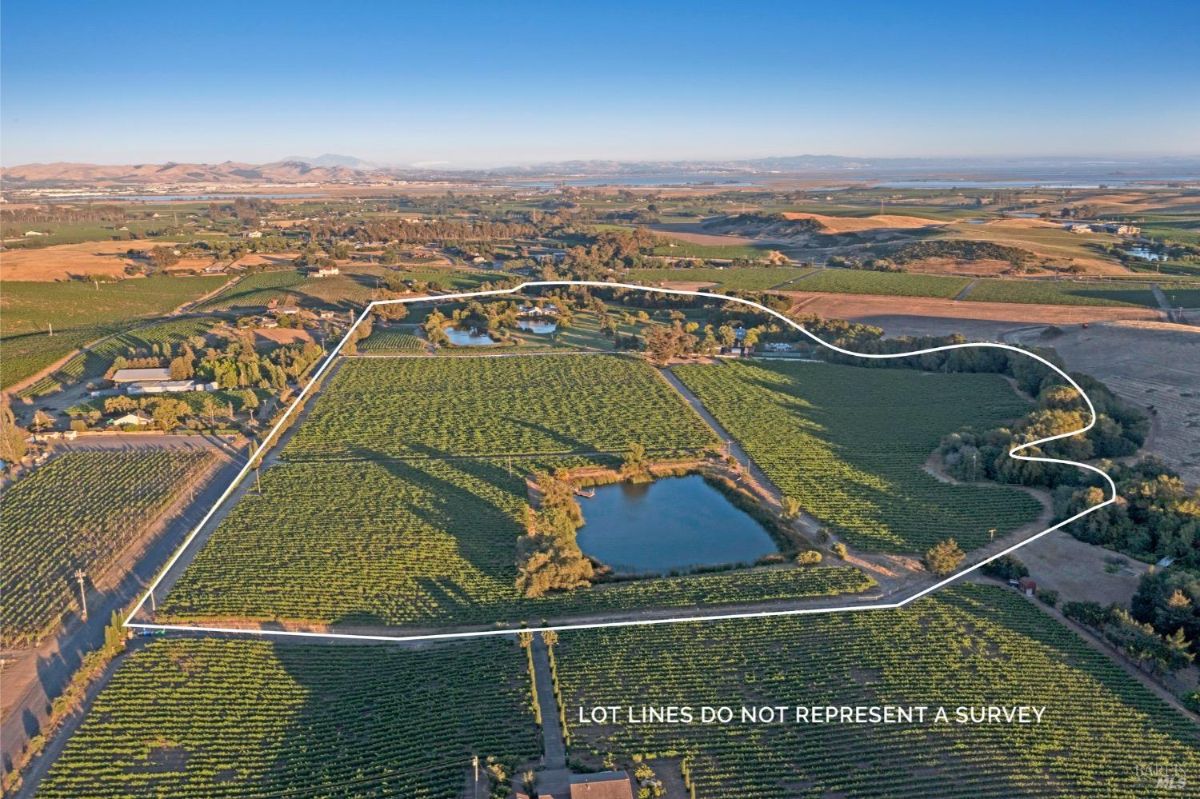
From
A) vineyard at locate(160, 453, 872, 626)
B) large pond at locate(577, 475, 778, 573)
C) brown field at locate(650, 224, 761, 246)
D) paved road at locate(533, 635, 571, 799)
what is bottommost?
large pond at locate(577, 475, 778, 573)

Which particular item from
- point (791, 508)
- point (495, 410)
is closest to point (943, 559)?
point (791, 508)

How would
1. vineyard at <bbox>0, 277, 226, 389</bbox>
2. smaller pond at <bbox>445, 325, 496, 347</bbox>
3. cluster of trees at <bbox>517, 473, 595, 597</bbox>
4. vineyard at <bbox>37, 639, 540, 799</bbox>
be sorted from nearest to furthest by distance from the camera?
vineyard at <bbox>37, 639, 540, 799</bbox>
cluster of trees at <bbox>517, 473, 595, 597</bbox>
vineyard at <bbox>0, 277, 226, 389</bbox>
smaller pond at <bbox>445, 325, 496, 347</bbox>

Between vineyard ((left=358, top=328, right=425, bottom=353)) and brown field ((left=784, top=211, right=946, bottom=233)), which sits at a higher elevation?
brown field ((left=784, top=211, right=946, bottom=233))

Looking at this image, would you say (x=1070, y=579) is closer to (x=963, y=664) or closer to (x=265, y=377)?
(x=963, y=664)

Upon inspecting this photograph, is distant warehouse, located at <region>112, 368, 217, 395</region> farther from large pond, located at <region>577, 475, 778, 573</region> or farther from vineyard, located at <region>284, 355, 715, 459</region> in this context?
large pond, located at <region>577, 475, 778, 573</region>

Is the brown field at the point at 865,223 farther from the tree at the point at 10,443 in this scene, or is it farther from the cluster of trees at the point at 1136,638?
the tree at the point at 10,443

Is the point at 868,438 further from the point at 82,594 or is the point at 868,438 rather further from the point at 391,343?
the point at 391,343

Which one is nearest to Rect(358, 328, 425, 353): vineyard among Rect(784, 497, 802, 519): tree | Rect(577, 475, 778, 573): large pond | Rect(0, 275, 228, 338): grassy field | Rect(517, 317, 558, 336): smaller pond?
Rect(517, 317, 558, 336): smaller pond

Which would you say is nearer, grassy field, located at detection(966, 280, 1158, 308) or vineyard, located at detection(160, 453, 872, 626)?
vineyard, located at detection(160, 453, 872, 626)

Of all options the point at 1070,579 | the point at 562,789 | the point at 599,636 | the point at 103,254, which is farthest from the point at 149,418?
the point at 103,254
